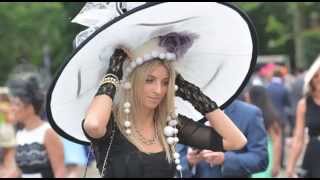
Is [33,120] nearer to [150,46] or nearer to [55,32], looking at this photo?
[150,46]

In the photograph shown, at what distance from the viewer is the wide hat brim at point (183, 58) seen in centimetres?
332

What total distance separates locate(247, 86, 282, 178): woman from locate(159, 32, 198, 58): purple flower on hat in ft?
11.9

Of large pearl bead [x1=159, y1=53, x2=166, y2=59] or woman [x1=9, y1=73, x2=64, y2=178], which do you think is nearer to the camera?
large pearl bead [x1=159, y1=53, x2=166, y2=59]

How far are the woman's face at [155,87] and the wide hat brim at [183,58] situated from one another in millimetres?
159

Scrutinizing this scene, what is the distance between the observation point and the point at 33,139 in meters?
5.58

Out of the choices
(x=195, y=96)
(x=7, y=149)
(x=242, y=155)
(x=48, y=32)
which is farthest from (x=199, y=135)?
(x=48, y=32)

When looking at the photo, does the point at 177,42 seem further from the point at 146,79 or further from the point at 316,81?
the point at 316,81

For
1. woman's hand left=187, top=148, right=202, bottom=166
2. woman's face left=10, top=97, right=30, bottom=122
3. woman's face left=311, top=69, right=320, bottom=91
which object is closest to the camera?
woman's hand left=187, top=148, right=202, bottom=166

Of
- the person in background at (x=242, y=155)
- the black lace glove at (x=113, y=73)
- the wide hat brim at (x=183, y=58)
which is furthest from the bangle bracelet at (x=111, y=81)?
the person in background at (x=242, y=155)

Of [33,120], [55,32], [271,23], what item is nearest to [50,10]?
[55,32]

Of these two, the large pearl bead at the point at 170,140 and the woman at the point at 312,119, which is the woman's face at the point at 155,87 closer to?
the large pearl bead at the point at 170,140

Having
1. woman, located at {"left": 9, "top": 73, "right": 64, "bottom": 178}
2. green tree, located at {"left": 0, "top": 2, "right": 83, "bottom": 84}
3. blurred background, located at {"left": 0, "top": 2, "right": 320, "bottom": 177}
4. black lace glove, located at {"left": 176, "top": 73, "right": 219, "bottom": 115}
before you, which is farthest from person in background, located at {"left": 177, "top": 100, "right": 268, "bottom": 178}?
green tree, located at {"left": 0, "top": 2, "right": 83, "bottom": 84}

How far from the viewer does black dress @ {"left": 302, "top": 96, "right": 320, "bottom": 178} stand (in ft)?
21.1

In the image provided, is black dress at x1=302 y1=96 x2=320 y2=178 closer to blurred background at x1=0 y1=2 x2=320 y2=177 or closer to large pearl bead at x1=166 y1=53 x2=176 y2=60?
large pearl bead at x1=166 y1=53 x2=176 y2=60
